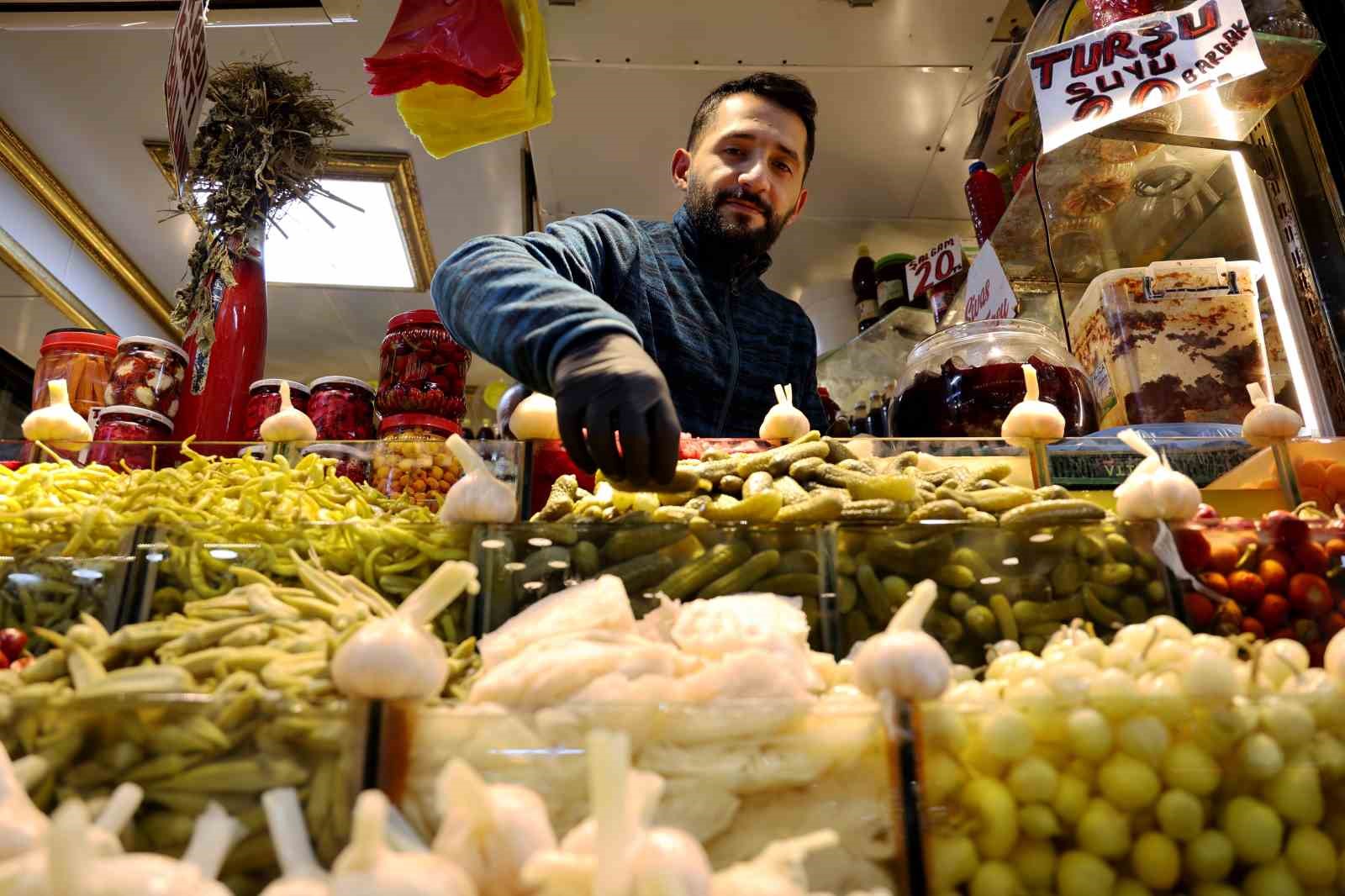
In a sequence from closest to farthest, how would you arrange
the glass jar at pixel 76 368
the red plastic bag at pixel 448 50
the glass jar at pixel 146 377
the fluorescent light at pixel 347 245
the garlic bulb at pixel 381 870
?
the garlic bulb at pixel 381 870 < the glass jar at pixel 146 377 < the glass jar at pixel 76 368 < the red plastic bag at pixel 448 50 < the fluorescent light at pixel 347 245

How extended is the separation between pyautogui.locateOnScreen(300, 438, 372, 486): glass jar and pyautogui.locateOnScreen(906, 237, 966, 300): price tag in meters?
2.34

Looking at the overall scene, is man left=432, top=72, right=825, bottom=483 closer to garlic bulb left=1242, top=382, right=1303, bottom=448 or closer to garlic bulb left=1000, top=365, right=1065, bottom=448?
garlic bulb left=1000, top=365, right=1065, bottom=448

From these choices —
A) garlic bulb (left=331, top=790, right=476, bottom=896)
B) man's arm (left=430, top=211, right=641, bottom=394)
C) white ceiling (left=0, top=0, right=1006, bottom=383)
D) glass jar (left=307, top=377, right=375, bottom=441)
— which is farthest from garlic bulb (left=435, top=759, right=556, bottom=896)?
white ceiling (left=0, top=0, right=1006, bottom=383)

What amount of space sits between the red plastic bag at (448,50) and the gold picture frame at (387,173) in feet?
4.66

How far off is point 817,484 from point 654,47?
2148 millimetres

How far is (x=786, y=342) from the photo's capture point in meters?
2.46

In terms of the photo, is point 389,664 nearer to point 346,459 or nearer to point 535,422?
point 535,422

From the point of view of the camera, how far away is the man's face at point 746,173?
224cm

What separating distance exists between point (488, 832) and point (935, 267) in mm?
3001

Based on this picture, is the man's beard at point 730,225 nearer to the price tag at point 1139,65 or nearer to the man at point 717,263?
the man at point 717,263

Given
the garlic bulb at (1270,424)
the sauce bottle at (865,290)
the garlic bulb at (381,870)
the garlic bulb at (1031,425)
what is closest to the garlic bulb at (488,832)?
the garlic bulb at (381,870)

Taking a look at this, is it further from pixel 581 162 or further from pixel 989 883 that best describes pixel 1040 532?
pixel 581 162

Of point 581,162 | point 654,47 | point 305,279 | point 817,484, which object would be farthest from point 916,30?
point 305,279

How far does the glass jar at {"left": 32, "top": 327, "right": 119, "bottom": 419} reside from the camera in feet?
6.34
